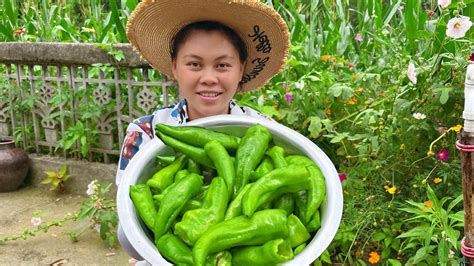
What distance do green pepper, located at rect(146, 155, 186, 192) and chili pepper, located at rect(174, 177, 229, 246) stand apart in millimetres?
136

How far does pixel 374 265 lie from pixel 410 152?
49 cm

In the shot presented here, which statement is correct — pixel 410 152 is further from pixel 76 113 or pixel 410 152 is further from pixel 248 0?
pixel 76 113

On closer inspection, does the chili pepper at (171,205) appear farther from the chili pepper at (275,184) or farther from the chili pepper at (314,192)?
the chili pepper at (314,192)

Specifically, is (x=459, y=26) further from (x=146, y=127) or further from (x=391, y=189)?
(x=146, y=127)

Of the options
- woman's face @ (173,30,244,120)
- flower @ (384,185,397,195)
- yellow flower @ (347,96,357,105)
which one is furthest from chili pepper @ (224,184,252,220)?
yellow flower @ (347,96,357,105)

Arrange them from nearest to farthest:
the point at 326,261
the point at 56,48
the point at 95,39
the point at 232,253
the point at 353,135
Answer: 1. the point at 232,253
2. the point at 326,261
3. the point at 353,135
4. the point at 56,48
5. the point at 95,39

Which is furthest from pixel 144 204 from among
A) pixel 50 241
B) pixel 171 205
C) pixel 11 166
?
pixel 11 166

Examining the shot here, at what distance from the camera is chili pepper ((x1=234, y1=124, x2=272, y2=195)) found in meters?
1.42

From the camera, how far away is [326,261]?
2389 mm

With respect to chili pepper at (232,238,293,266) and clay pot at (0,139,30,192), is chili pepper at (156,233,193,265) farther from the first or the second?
clay pot at (0,139,30,192)

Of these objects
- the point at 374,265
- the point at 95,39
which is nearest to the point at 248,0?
the point at 374,265

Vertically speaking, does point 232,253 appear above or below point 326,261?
above

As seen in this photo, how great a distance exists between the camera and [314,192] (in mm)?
1370

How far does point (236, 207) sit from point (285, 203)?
13 centimetres
